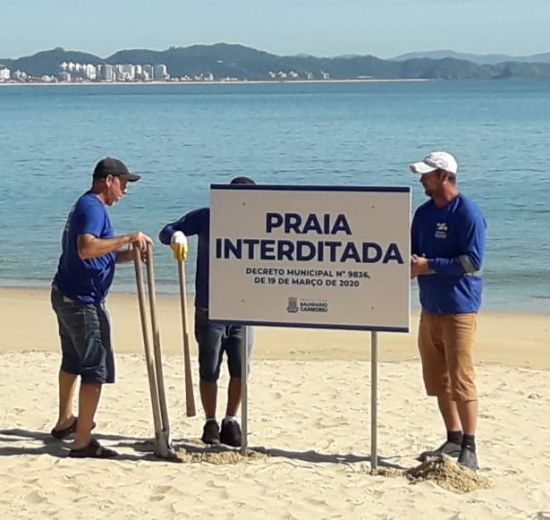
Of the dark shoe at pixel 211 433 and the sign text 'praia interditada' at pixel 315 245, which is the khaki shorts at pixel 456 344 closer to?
the sign text 'praia interditada' at pixel 315 245

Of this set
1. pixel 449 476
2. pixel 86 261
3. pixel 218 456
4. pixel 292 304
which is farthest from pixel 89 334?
pixel 449 476

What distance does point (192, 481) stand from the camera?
6.65 meters

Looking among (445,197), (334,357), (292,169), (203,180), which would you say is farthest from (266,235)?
(292,169)

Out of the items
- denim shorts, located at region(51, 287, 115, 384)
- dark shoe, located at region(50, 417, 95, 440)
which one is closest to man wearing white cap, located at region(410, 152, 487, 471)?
denim shorts, located at region(51, 287, 115, 384)

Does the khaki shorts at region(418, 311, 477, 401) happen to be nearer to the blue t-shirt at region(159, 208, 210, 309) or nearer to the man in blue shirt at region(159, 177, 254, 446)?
the man in blue shirt at region(159, 177, 254, 446)

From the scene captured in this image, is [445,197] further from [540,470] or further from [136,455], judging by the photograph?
[136,455]

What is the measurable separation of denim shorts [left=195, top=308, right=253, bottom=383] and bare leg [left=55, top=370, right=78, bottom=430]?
0.81 meters

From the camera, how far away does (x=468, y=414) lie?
676 centimetres

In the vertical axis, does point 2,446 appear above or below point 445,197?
below

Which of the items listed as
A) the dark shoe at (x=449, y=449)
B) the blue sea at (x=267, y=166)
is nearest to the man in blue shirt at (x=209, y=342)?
the dark shoe at (x=449, y=449)

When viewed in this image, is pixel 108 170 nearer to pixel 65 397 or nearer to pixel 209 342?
pixel 209 342

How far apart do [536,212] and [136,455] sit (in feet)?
77.8

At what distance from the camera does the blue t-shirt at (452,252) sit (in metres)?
6.56

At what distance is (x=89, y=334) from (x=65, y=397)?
73 centimetres
